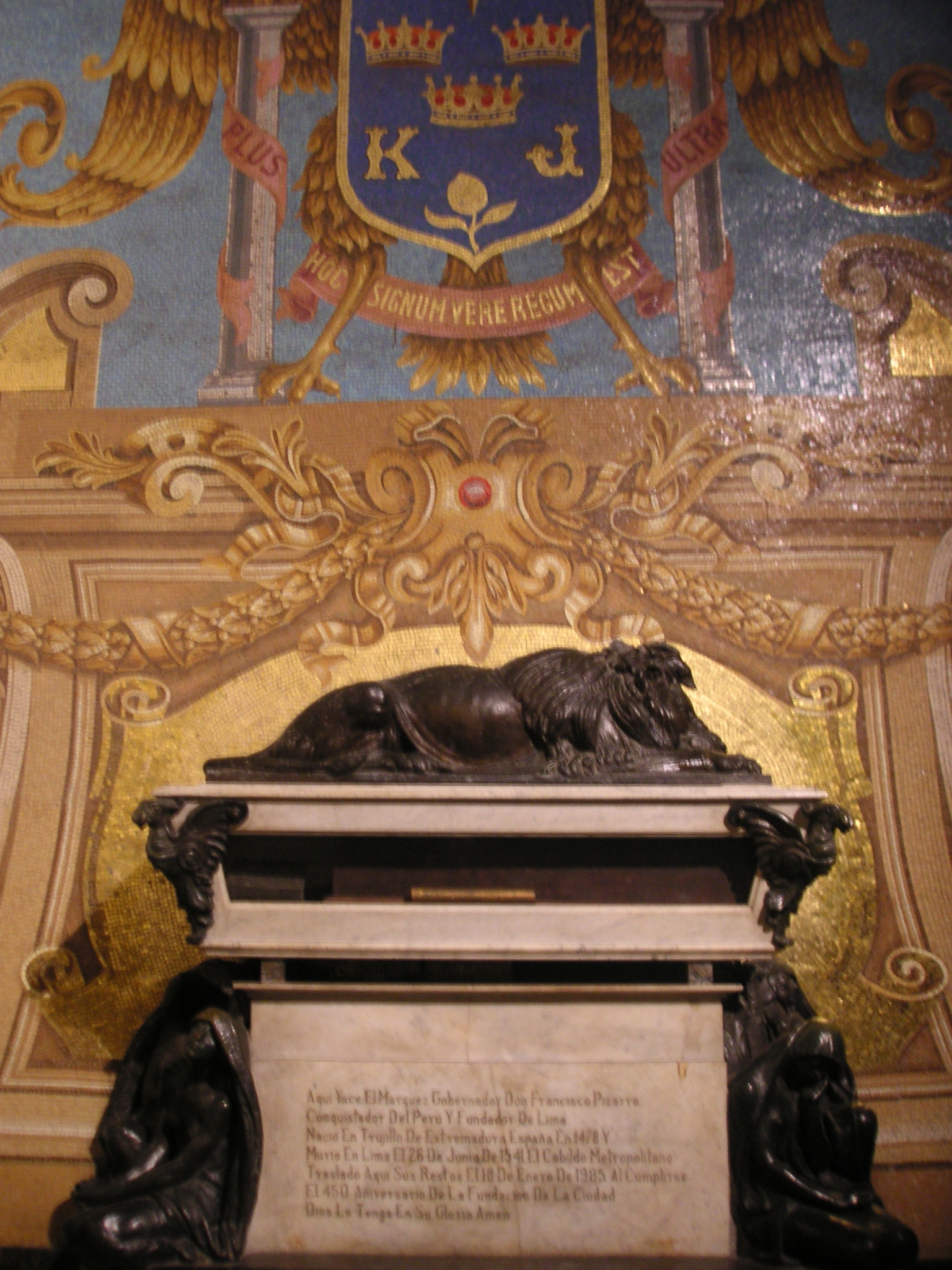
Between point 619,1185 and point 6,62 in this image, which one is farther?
point 6,62

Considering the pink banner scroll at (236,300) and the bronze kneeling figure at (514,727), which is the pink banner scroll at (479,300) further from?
the bronze kneeling figure at (514,727)

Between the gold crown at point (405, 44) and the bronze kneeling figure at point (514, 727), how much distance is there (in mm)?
2724

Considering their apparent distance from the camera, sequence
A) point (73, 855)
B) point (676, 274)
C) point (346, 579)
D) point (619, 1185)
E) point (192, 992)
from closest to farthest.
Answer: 1. point (619, 1185)
2. point (192, 992)
3. point (73, 855)
4. point (346, 579)
5. point (676, 274)

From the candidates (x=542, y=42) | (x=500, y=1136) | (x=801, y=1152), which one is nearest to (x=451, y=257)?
(x=542, y=42)

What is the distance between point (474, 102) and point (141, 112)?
4.48ft

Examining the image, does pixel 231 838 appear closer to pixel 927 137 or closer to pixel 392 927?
pixel 392 927

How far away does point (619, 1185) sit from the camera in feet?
9.39

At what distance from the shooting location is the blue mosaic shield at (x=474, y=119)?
4406 millimetres

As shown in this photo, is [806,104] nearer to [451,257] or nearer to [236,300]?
[451,257]

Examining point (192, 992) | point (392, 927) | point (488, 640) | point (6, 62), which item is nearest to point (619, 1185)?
point (392, 927)

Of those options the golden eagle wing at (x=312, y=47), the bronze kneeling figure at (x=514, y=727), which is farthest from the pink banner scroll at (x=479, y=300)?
the bronze kneeling figure at (x=514, y=727)

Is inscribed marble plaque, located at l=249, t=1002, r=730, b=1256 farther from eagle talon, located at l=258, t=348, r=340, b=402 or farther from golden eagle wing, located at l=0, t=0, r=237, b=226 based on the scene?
golden eagle wing, located at l=0, t=0, r=237, b=226

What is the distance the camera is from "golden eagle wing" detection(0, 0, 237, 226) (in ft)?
14.6

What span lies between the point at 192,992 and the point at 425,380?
234 centimetres
